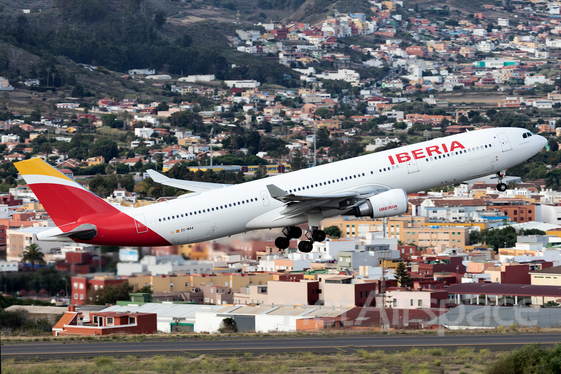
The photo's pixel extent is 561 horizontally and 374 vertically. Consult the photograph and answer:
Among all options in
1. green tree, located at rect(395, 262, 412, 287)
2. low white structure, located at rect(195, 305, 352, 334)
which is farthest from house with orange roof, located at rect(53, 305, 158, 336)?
green tree, located at rect(395, 262, 412, 287)

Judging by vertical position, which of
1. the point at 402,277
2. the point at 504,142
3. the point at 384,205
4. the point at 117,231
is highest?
the point at 504,142

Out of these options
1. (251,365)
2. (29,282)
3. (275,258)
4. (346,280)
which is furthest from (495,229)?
(251,365)

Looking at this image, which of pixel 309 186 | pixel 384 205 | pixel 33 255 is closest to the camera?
pixel 384 205

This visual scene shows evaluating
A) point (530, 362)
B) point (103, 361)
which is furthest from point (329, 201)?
point (530, 362)

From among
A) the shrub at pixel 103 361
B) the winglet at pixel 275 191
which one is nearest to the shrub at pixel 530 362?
the winglet at pixel 275 191

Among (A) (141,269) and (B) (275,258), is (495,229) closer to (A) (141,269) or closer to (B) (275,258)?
(B) (275,258)

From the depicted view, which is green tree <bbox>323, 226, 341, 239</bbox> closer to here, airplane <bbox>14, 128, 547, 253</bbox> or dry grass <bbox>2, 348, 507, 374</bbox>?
airplane <bbox>14, 128, 547, 253</bbox>

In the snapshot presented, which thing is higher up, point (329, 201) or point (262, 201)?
point (262, 201)

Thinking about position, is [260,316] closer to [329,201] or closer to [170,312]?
[170,312]
